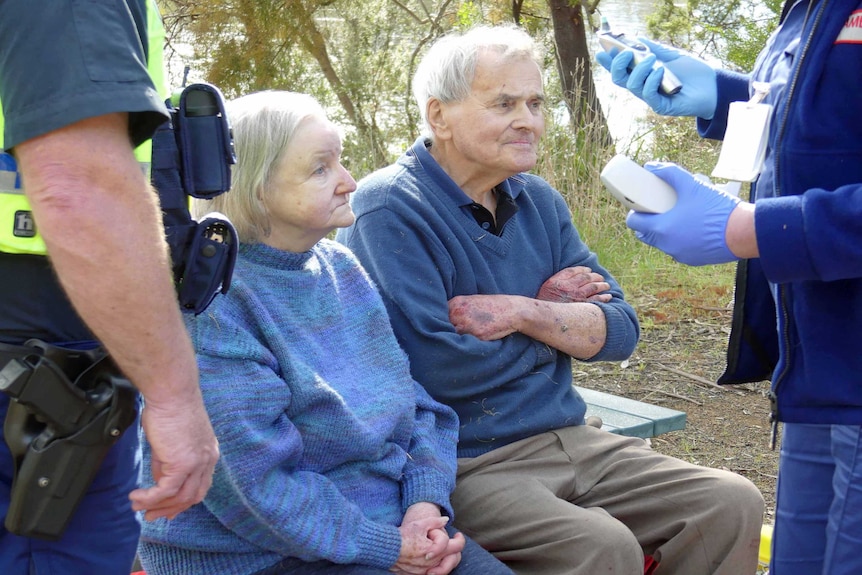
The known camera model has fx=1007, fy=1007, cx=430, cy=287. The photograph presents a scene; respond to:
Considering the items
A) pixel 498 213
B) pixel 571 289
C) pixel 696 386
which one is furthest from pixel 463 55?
pixel 696 386

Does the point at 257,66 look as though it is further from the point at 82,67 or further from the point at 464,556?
the point at 82,67

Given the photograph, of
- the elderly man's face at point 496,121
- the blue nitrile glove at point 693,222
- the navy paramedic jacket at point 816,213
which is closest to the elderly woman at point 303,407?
the elderly man's face at point 496,121

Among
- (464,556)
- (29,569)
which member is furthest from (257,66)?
(29,569)

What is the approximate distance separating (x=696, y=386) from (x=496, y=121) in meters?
2.20

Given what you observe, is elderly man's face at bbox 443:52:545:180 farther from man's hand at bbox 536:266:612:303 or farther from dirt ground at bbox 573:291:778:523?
dirt ground at bbox 573:291:778:523

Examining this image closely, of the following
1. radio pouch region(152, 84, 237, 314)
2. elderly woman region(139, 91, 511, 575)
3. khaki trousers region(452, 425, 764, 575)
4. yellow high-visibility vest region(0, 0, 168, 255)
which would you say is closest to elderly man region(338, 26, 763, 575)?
khaki trousers region(452, 425, 764, 575)

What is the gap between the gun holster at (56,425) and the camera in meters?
1.49

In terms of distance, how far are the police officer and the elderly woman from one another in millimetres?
409

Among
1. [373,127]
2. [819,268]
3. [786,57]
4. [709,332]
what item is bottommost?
[709,332]

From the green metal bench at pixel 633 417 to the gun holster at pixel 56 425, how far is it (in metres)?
1.85

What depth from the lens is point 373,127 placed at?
26.5 feet

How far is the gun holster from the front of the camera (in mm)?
1491

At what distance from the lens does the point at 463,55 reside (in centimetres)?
277

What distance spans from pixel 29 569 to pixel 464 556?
100cm
